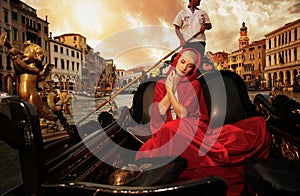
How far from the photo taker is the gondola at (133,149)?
631 mm

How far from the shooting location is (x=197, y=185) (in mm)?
612

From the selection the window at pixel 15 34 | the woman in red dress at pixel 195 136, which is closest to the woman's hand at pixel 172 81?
the woman in red dress at pixel 195 136

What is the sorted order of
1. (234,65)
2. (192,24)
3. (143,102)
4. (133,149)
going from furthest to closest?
(234,65), (192,24), (143,102), (133,149)

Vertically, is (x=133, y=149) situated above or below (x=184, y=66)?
below

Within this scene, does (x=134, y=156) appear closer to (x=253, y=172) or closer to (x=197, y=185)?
(x=253, y=172)

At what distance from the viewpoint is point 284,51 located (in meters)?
Result: 23.5

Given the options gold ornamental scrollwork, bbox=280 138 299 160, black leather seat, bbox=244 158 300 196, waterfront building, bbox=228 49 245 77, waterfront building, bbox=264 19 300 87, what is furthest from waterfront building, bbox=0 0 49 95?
waterfront building, bbox=264 19 300 87

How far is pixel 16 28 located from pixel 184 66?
2127cm

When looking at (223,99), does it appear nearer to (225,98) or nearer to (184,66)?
(225,98)

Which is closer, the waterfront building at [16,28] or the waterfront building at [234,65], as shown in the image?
the waterfront building at [234,65]

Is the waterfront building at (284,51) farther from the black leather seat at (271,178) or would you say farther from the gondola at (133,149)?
the black leather seat at (271,178)

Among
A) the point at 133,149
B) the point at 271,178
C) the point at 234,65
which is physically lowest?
the point at 133,149

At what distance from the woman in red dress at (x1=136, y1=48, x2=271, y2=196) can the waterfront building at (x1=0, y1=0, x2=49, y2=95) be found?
1675 centimetres

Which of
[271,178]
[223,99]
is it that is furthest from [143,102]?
[271,178]
